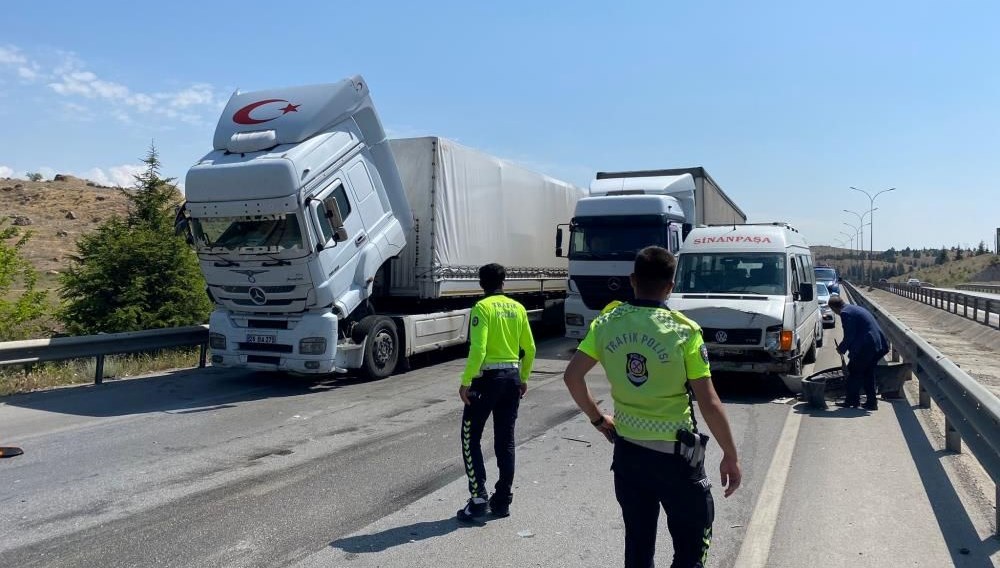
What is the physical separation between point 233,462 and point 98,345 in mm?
5395

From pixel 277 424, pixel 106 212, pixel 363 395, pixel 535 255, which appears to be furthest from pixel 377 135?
pixel 106 212

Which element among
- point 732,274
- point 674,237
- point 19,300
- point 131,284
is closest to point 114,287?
point 131,284

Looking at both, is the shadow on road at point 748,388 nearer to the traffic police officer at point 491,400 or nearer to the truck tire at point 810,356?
the truck tire at point 810,356

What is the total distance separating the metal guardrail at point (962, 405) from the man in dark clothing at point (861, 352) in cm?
43

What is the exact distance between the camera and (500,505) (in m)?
5.18

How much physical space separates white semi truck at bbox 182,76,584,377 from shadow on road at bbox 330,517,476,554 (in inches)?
220

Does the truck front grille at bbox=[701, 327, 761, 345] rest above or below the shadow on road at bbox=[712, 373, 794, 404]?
above

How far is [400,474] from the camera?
247 inches

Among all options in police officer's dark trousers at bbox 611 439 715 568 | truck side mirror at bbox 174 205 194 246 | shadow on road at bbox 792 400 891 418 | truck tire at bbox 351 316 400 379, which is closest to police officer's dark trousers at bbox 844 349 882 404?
shadow on road at bbox 792 400 891 418

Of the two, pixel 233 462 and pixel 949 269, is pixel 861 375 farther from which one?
pixel 949 269

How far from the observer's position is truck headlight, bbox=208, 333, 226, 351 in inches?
424

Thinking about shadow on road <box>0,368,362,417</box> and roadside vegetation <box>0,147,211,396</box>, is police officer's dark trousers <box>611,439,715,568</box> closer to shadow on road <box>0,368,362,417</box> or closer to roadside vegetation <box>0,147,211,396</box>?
shadow on road <box>0,368,362,417</box>

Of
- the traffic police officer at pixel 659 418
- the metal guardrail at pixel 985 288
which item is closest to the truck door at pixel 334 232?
the traffic police officer at pixel 659 418

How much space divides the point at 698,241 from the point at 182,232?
25.2 feet
